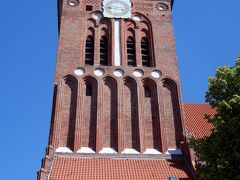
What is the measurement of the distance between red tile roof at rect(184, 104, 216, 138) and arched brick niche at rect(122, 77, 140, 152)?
230 centimetres

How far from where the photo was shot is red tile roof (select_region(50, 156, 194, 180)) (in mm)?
13461

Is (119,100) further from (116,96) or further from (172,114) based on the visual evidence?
(172,114)

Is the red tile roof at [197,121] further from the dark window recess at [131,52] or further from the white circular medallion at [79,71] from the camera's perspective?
the white circular medallion at [79,71]

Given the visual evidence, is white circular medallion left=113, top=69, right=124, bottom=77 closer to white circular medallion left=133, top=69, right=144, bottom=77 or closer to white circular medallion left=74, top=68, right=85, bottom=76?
white circular medallion left=133, top=69, right=144, bottom=77

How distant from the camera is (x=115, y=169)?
14039 millimetres

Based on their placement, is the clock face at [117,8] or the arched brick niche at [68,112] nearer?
the arched brick niche at [68,112]

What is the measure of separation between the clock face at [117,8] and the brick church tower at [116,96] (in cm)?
3

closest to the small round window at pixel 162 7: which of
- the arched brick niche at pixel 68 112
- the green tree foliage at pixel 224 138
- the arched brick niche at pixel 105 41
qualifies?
the arched brick niche at pixel 105 41

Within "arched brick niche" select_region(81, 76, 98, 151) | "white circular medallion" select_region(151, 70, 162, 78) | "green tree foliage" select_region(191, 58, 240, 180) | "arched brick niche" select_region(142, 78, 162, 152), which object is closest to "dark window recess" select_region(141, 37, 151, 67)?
"white circular medallion" select_region(151, 70, 162, 78)

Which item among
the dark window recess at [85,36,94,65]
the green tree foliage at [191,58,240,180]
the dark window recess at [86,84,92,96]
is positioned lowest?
the green tree foliage at [191,58,240,180]

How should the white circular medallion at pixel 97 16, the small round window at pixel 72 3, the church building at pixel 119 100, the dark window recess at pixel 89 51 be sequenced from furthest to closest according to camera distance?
the small round window at pixel 72 3
the white circular medallion at pixel 97 16
the dark window recess at pixel 89 51
the church building at pixel 119 100

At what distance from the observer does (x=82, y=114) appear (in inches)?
631

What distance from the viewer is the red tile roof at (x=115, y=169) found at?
1346 centimetres

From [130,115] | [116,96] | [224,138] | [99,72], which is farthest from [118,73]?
[224,138]
